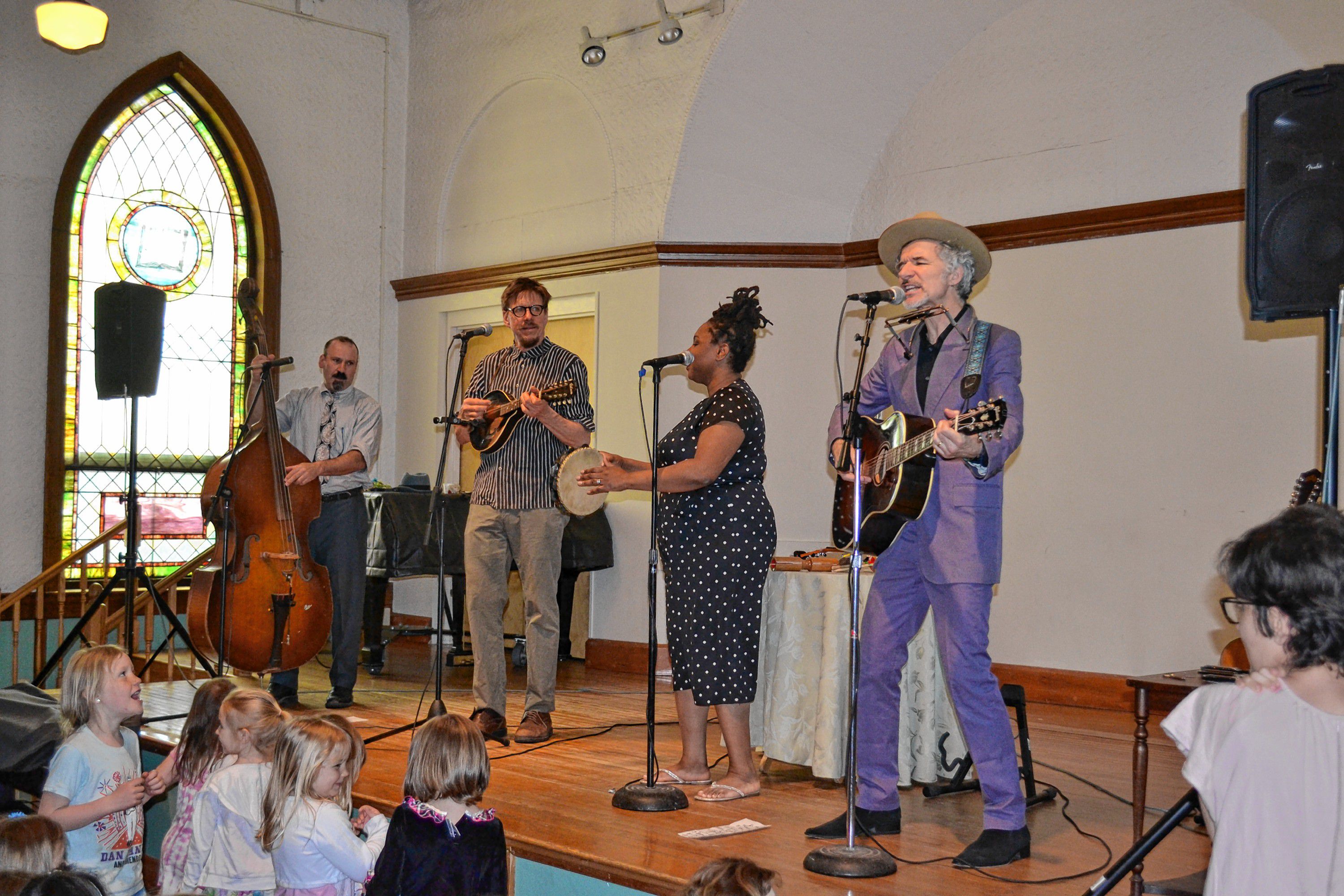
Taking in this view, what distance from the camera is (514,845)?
3533 mm

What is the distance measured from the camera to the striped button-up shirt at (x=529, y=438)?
16.2 feet

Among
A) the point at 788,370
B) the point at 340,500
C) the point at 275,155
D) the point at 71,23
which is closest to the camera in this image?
the point at 340,500

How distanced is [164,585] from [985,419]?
20.3 ft

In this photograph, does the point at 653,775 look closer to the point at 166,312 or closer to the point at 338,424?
the point at 338,424

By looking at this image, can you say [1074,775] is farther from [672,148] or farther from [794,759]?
[672,148]

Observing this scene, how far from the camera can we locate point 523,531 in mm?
4953

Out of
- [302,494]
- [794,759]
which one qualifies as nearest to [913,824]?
[794,759]

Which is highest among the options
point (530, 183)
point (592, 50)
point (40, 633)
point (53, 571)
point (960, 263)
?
point (592, 50)

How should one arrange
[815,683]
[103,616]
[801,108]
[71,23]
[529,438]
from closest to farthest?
1. [815,683]
2. [529,438]
3. [71,23]
4. [103,616]
5. [801,108]

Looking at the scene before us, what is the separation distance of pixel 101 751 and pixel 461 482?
5488 millimetres

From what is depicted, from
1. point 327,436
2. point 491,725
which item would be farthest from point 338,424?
point 491,725

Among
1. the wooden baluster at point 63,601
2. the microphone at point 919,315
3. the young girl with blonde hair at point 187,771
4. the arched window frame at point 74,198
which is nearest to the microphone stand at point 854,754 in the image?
the microphone at point 919,315

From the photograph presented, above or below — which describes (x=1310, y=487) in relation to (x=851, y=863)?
above

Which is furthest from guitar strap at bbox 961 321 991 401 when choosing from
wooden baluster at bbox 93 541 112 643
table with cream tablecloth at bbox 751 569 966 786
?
wooden baluster at bbox 93 541 112 643
